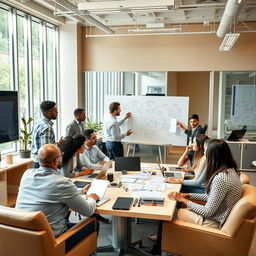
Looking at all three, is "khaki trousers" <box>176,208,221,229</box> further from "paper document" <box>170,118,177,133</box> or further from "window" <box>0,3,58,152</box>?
"window" <box>0,3,58,152</box>

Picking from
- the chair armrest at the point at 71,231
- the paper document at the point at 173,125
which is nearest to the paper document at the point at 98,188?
the chair armrest at the point at 71,231

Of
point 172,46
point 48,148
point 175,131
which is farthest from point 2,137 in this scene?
point 172,46

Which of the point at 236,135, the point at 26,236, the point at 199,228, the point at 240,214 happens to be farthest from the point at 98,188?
the point at 236,135

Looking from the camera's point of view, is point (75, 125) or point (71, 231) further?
point (75, 125)

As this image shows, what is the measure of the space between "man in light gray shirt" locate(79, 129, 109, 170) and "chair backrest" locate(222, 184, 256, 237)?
1.76 m

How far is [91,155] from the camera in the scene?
12.5 ft

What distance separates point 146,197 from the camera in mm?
2516

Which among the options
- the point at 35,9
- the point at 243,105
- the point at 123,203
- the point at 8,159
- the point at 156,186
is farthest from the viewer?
the point at 243,105

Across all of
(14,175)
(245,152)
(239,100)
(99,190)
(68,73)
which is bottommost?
(14,175)

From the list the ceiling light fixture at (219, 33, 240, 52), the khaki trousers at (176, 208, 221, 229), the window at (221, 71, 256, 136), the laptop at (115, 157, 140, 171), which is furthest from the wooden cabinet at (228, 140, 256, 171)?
the khaki trousers at (176, 208, 221, 229)

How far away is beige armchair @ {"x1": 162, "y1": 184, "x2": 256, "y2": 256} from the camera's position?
7.01 ft

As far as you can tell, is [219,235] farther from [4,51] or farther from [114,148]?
[4,51]

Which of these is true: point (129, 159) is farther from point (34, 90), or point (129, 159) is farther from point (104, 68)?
point (104, 68)

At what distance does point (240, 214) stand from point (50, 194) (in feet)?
4.56
